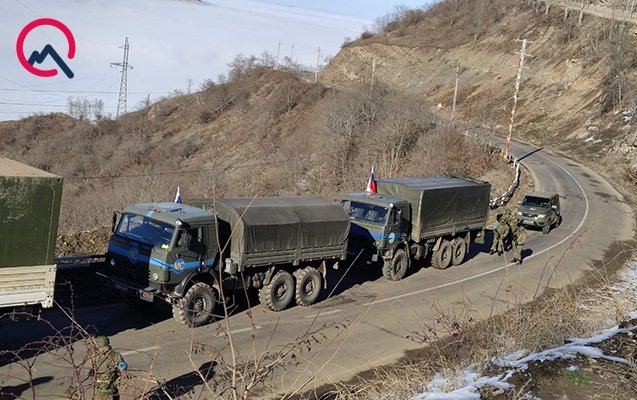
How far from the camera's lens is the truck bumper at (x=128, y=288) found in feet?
39.2

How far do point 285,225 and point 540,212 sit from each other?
16003 millimetres

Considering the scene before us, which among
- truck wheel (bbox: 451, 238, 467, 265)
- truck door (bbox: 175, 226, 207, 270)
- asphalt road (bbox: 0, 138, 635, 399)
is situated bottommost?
asphalt road (bbox: 0, 138, 635, 399)

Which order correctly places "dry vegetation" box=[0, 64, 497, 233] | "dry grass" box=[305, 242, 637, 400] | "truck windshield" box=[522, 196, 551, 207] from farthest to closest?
"dry vegetation" box=[0, 64, 497, 233] → "truck windshield" box=[522, 196, 551, 207] → "dry grass" box=[305, 242, 637, 400]

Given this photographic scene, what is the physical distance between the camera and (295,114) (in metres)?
69.2

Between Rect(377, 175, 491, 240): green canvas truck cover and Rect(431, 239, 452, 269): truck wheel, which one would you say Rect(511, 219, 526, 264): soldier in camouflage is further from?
Rect(431, 239, 452, 269): truck wheel

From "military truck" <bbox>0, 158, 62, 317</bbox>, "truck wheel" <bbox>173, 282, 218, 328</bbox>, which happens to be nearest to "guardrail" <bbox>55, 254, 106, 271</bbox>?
"truck wheel" <bbox>173, 282, 218, 328</bbox>

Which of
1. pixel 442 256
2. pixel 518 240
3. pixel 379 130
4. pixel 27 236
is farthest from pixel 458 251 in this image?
pixel 379 130

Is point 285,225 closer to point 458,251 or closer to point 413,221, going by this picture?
point 413,221

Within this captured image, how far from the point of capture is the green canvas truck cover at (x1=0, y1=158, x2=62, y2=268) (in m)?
9.49

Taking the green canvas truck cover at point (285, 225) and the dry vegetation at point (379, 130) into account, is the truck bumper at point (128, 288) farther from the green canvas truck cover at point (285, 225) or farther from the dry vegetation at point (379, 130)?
the dry vegetation at point (379, 130)

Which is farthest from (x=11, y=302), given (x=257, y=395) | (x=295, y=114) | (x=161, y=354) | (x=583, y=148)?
(x=295, y=114)

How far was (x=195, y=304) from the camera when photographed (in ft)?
41.0

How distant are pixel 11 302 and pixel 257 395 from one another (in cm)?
405

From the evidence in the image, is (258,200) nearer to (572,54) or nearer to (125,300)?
(125,300)
